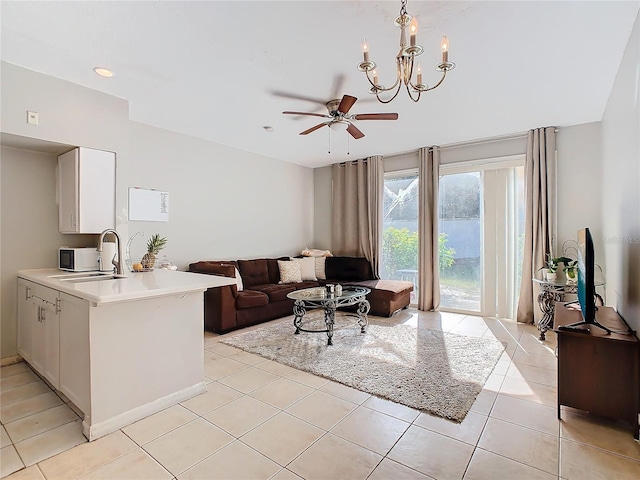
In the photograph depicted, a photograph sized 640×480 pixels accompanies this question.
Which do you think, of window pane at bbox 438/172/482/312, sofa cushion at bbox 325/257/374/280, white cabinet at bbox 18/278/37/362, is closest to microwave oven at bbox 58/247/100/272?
white cabinet at bbox 18/278/37/362

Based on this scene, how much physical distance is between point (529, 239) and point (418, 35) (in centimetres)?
354

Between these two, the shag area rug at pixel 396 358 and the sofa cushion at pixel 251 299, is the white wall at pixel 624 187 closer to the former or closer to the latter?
the shag area rug at pixel 396 358

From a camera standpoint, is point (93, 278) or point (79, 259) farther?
point (79, 259)

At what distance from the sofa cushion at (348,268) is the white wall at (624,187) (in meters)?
3.34

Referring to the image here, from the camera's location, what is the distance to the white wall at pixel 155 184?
2.92m

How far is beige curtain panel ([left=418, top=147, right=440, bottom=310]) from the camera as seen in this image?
210 inches

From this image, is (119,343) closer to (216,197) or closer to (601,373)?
(601,373)

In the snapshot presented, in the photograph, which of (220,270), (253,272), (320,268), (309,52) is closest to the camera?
(309,52)

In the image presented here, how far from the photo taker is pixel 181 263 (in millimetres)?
4695

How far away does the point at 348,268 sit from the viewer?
235 inches

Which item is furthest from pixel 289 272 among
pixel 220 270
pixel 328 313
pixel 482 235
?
pixel 482 235

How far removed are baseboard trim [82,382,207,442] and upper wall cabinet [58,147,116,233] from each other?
73.4 inches

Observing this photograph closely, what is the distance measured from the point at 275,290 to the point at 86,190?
2737 millimetres

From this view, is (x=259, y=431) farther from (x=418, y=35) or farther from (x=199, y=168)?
(x=199, y=168)
